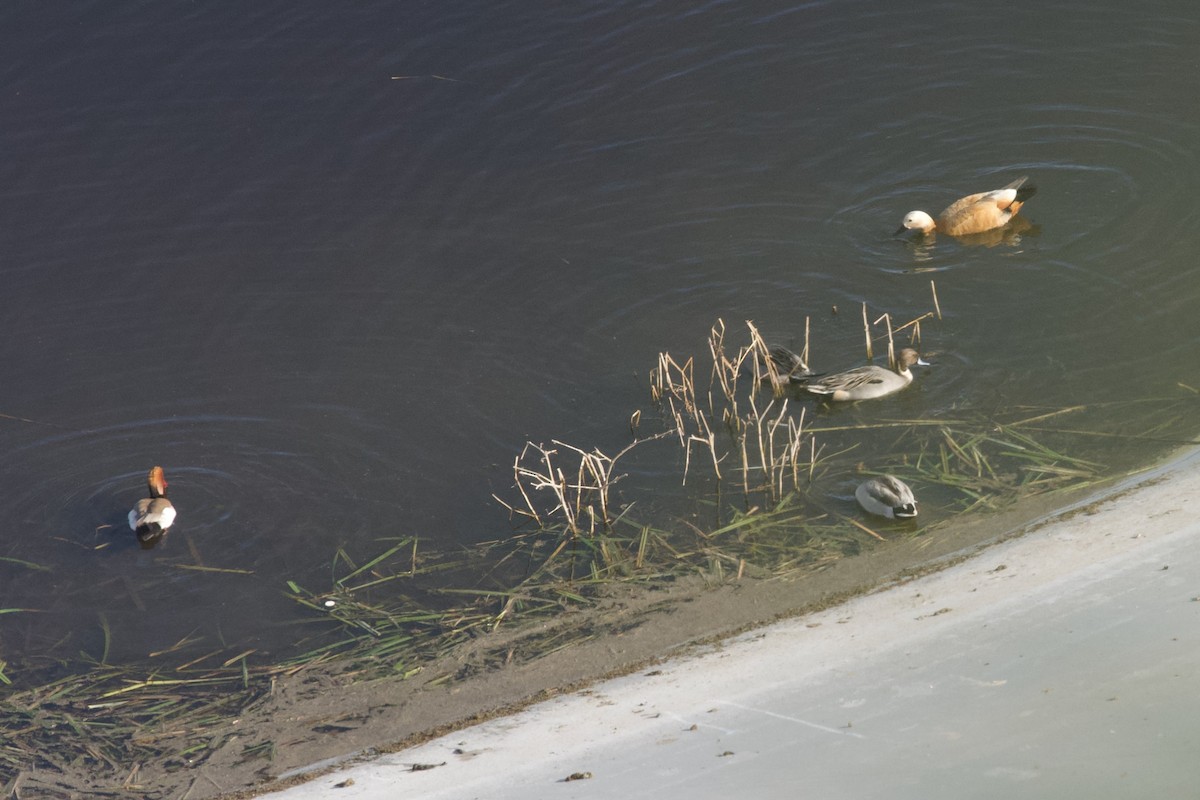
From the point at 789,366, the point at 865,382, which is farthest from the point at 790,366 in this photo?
the point at 865,382

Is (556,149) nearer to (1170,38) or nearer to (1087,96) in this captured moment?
(1087,96)

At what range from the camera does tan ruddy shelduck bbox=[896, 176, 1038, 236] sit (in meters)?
10.2

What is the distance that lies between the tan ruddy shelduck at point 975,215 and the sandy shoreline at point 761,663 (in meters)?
3.69

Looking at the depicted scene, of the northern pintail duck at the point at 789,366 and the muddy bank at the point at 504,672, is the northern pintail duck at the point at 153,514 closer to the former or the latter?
the muddy bank at the point at 504,672

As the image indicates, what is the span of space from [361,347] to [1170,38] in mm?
8852

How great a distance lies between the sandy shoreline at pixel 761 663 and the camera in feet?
18.4

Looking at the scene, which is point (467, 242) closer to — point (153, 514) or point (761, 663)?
point (153, 514)

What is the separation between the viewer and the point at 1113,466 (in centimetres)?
762

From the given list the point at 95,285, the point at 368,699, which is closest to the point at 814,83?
the point at 95,285

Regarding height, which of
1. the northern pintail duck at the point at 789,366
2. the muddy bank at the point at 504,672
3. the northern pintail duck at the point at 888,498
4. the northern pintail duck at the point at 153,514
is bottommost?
the muddy bank at the point at 504,672

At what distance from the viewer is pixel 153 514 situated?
8164 mm

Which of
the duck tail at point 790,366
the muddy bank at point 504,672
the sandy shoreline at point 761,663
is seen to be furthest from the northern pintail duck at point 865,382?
the sandy shoreline at point 761,663

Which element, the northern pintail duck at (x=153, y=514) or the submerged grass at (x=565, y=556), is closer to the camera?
the submerged grass at (x=565, y=556)

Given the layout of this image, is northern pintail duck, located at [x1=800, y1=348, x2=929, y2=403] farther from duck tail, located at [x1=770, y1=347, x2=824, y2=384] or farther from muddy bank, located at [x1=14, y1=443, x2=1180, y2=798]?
muddy bank, located at [x1=14, y1=443, x2=1180, y2=798]
